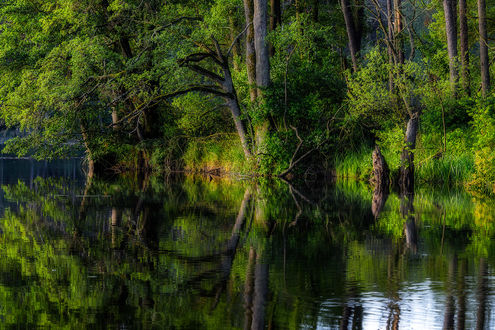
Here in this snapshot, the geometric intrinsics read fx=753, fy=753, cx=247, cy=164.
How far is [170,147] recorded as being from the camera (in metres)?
32.2

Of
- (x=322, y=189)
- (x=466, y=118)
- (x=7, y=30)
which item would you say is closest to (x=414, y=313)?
(x=322, y=189)

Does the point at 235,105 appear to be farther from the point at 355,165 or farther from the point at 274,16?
the point at 274,16

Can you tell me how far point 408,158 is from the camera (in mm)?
22078

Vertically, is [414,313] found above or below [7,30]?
below

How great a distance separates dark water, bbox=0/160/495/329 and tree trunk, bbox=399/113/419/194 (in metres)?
6.60

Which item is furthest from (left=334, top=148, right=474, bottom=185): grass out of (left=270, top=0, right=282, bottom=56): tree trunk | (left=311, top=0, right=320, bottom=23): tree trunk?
(left=311, top=0, right=320, bottom=23): tree trunk

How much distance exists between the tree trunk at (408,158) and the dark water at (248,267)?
21.6ft

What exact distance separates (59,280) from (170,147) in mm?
25262

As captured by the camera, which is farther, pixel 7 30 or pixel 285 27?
pixel 7 30

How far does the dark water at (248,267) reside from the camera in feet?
18.7

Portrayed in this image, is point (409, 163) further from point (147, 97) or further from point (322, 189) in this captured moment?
point (147, 97)

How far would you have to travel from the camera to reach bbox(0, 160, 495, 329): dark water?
5703mm

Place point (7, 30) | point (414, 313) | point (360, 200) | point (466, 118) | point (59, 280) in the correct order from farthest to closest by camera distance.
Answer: point (7, 30)
point (466, 118)
point (360, 200)
point (59, 280)
point (414, 313)

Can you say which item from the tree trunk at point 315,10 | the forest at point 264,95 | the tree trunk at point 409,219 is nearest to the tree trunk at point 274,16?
the forest at point 264,95
